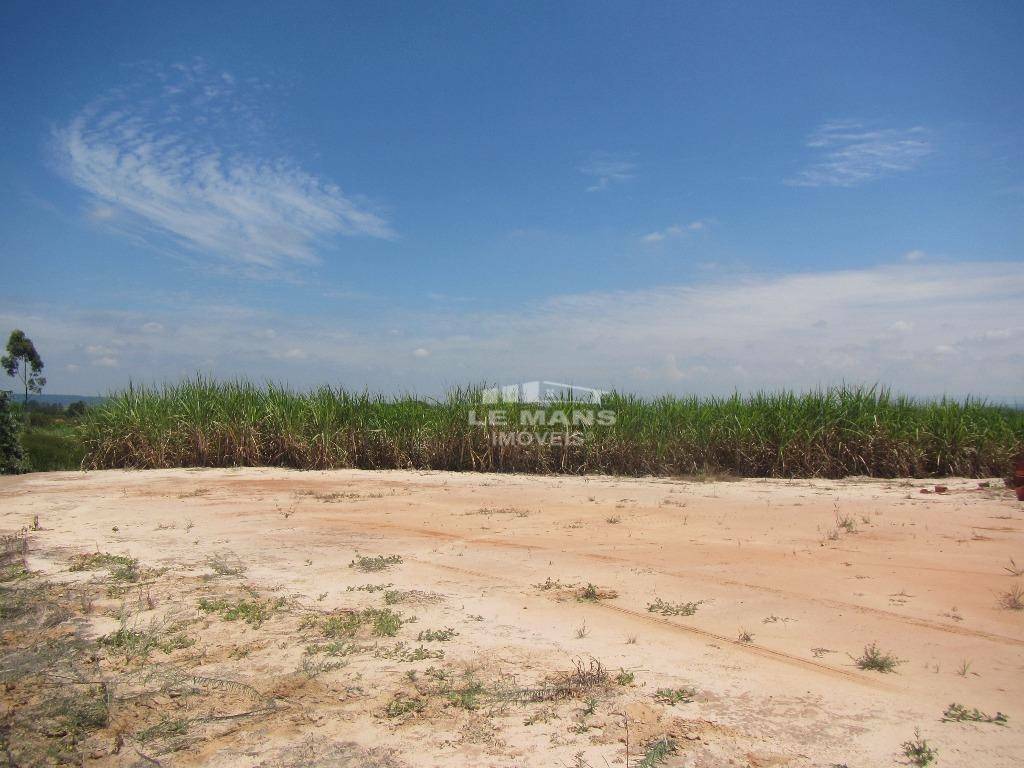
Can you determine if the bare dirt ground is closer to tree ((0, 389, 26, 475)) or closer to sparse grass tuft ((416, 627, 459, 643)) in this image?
sparse grass tuft ((416, 627, 459, 643))

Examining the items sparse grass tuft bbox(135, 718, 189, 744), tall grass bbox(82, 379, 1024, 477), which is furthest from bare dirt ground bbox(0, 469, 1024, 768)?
tall grass bbox(82, 379, 1024, 477)

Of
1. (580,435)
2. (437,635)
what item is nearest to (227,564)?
(437,635)

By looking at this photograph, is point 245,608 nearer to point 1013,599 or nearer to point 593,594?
point 593,594

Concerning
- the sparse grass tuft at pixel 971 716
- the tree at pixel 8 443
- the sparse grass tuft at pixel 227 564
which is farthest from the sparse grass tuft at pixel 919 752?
the tree at pixel 8 443

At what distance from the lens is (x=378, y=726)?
2994 mm

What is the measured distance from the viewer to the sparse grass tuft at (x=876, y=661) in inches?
140

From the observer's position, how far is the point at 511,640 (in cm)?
400

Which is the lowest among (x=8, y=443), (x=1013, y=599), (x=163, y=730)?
(x=163, y=730)

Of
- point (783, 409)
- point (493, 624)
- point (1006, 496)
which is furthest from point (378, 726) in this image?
point (783, 409)

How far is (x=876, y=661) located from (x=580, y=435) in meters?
9.71

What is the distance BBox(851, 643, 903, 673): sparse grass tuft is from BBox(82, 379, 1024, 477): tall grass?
8811 mm

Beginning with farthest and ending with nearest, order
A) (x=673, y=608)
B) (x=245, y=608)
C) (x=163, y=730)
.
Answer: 1. (x=673, y=608)
2. (x=245, y=608)
3. (x=163, y=730)

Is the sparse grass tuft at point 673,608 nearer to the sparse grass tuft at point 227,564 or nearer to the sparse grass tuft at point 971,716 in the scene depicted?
the sparse grass tuft at point 971,716

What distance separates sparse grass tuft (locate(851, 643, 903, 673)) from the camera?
140 inches
